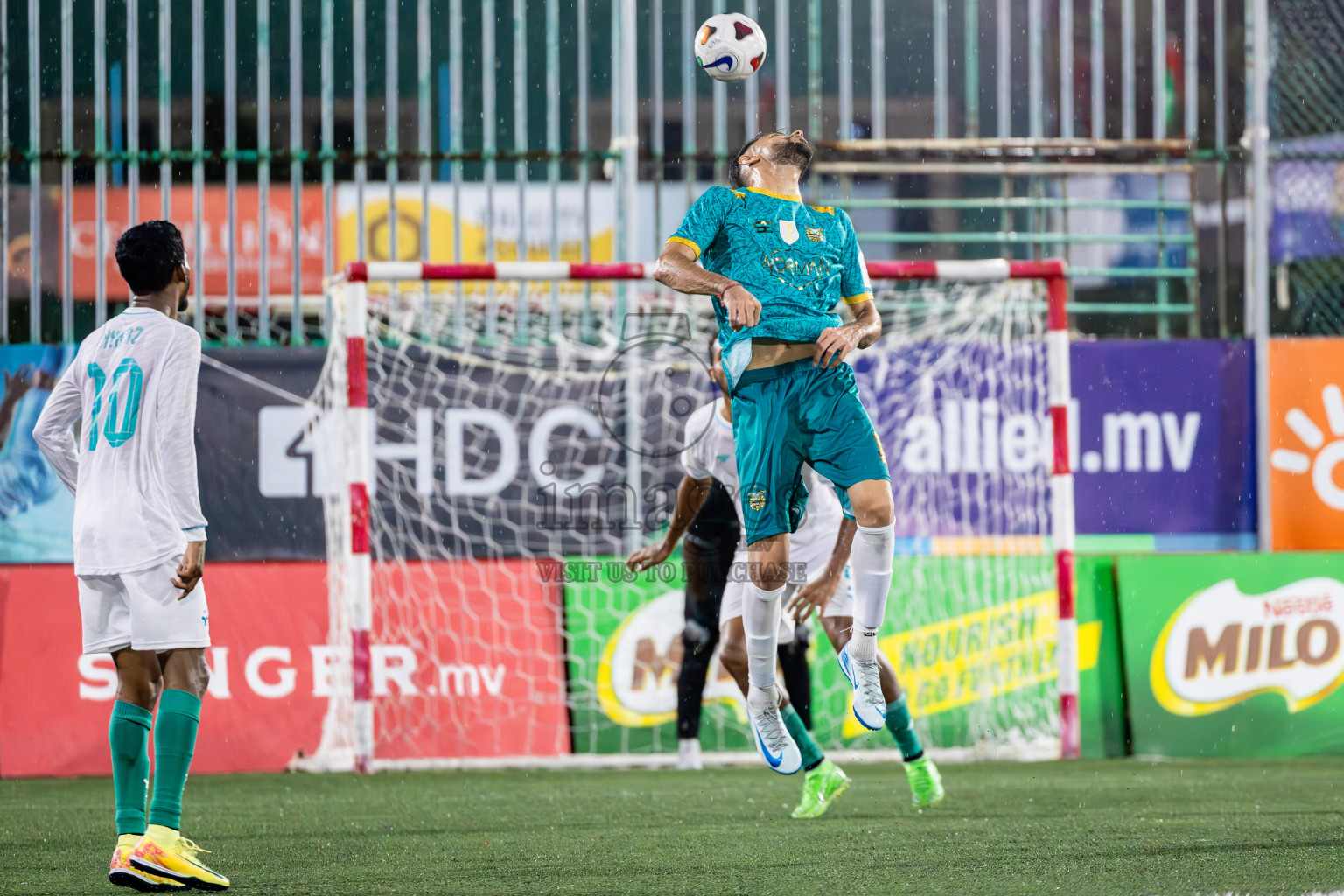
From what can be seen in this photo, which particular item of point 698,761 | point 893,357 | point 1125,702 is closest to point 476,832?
point 698,761

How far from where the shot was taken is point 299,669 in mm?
8125

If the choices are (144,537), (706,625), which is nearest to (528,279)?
(706,625)

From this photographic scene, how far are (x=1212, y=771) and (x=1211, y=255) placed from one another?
4535 millimetres

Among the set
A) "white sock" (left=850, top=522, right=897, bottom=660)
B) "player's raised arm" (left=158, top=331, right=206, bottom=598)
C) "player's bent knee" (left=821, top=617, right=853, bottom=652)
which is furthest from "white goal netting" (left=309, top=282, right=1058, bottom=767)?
"player's raised arm" (left=158, top=331, right=206, bottom=598)

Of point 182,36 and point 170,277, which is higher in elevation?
point 182,36

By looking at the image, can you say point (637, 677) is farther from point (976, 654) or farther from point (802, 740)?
point (802, 740)

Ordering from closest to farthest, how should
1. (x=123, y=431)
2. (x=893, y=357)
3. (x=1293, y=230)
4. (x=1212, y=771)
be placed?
(x=123, y=431) → (x=1212, y=771) → (x=893, y=357) → (x=1293, y=230)

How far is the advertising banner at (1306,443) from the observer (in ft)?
32.3

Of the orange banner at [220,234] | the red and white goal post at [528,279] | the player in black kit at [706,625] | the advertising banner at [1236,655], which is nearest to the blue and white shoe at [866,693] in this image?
the player in black kit at [706,625]

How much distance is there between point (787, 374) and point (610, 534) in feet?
15.4

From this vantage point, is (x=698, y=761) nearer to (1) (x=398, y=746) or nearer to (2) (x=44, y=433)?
(1) (x=398, y=746)

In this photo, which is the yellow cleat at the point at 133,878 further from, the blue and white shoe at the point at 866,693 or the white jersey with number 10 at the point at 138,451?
the blue and white shoe at the point at 866,693

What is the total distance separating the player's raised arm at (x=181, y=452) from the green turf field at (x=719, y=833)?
0.88m

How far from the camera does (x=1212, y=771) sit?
293 inches
